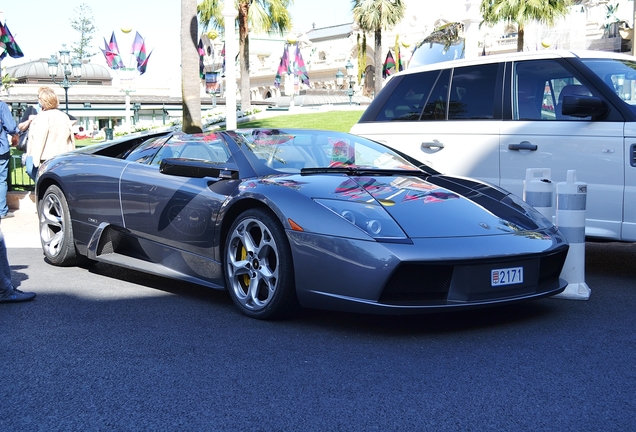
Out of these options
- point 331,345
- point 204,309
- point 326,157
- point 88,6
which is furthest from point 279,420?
point 88,6

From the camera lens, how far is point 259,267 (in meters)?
4.97

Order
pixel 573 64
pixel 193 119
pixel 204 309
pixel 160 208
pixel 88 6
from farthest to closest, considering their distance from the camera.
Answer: pixel 88 6 < pixel 193 119 < pixel 573 64 < pixel 160 208 < pixel 204 309

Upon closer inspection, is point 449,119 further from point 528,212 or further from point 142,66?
point 142,66

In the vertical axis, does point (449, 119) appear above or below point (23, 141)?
above

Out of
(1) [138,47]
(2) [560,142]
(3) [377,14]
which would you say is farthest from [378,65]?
(2) [560,142]

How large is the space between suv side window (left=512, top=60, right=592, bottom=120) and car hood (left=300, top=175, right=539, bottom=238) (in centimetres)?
143

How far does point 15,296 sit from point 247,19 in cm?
3722

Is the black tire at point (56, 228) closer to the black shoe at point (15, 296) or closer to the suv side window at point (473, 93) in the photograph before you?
the black shoe at point (15, 296)

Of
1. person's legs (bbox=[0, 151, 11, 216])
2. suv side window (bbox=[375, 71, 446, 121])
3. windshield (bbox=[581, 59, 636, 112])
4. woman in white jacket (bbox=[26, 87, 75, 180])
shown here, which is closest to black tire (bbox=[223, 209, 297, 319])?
suv side window (bbox=[375, 71, 446, 121])

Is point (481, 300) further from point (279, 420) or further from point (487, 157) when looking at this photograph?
point (487, 157)

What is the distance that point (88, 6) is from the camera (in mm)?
101312

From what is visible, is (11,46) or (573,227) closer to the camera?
(573,227)

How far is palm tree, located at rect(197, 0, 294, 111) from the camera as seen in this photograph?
1593 inches

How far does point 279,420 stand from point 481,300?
5.44ft
